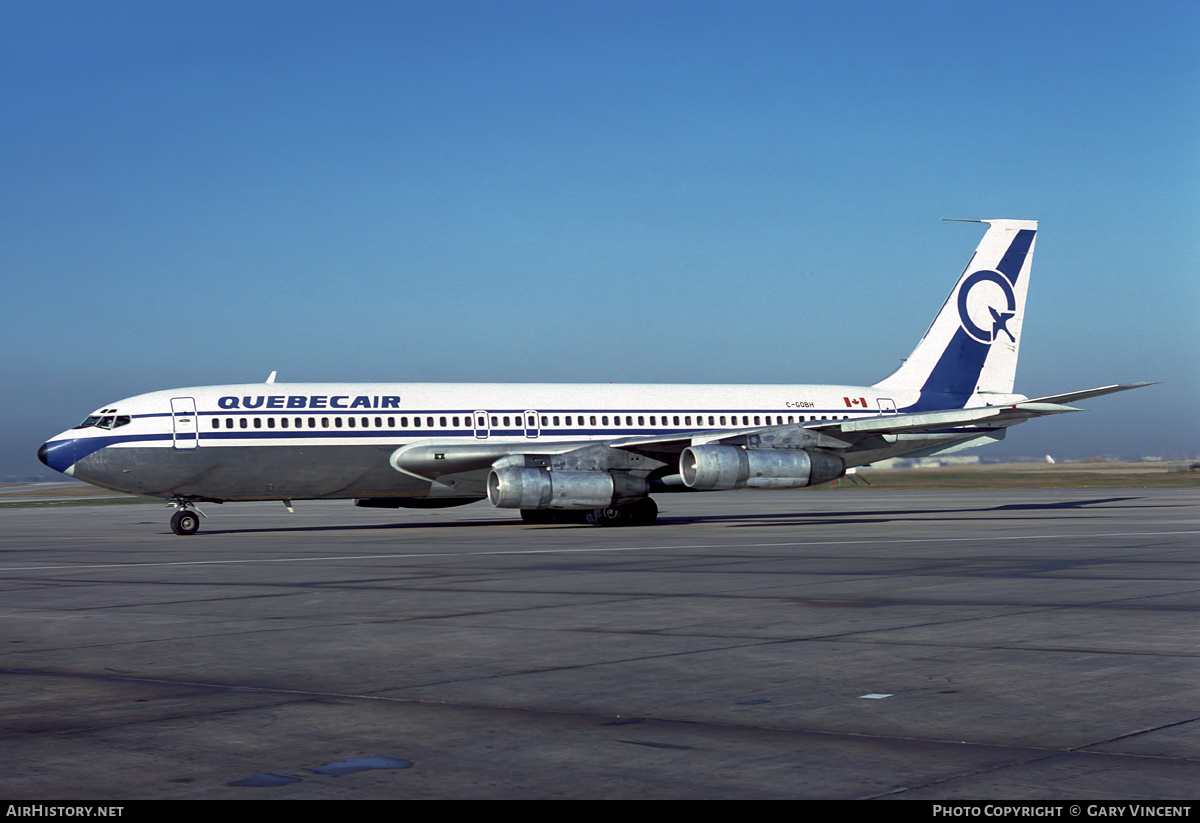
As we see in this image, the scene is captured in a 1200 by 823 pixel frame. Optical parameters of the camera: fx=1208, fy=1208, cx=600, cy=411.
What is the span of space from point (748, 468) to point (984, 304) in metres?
12.7

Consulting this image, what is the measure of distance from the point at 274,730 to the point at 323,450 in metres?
25.8

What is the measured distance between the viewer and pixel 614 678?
9.79 meters

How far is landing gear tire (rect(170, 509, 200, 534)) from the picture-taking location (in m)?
33.4

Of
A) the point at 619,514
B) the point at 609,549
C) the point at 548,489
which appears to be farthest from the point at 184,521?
the point at 609,549

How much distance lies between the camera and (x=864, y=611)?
13773 millimetres

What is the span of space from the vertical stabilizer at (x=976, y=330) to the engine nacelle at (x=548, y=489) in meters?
13.4

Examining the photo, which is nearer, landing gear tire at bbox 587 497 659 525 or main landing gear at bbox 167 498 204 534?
main landing gear at bbox 167 498 204 534

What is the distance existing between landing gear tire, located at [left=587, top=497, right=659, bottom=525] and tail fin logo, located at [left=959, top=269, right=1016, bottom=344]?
1311cm

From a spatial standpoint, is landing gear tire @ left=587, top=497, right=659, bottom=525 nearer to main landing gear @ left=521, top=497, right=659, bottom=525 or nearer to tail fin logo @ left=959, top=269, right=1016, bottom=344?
main landing gear @ left=521, top=497, right=659, bottom=525

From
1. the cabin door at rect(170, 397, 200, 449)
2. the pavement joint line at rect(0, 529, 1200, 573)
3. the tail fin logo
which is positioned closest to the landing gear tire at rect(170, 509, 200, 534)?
the cabin door at rect(170, 397, 200, 449)

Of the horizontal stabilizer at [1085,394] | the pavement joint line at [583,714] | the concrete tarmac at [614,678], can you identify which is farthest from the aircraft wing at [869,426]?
the pavement joint line at [583,714]

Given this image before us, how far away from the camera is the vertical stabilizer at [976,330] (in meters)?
40.5

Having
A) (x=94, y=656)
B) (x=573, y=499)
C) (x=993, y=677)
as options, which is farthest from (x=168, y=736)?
(x=573, y=499)

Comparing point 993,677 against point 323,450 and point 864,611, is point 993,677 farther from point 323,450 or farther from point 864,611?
point 323,450
